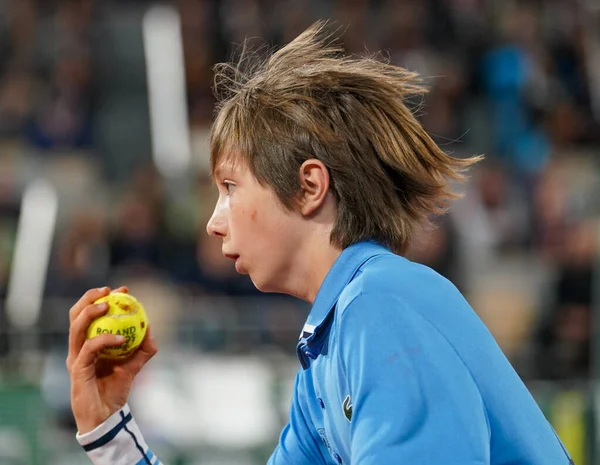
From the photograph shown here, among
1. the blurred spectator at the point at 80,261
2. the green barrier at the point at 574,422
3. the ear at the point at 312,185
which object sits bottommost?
the green barrier at the point at 574,422

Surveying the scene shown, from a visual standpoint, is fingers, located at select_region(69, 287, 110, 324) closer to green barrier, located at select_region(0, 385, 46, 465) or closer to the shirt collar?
the shirt collar

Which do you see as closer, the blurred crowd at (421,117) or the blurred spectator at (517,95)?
the blurred crowd at (421,117)

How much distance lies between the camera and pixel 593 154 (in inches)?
488

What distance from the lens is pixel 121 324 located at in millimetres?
3035

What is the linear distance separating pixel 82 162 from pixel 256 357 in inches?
149

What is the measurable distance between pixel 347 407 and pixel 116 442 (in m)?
1.03

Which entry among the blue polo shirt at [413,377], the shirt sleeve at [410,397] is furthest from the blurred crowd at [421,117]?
the shirt sleeve at [410,397]

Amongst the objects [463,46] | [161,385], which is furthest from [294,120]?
[463,46]

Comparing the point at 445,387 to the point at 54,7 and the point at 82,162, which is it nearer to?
the point at 82,162

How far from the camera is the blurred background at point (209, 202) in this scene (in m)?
8.49

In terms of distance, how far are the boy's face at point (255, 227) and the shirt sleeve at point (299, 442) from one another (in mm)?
454

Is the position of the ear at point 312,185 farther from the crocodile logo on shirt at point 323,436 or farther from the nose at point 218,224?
the crocodile logo on shirt at point 323,436

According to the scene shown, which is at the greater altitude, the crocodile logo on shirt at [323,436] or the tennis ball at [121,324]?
the tennis ball at [121,324]

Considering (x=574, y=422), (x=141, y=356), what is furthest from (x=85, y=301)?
(x=574, y=422)
